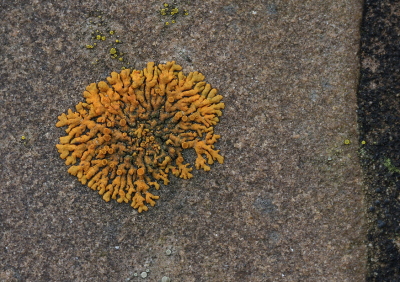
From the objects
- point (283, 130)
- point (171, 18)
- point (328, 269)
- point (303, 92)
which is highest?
point (171, 18)

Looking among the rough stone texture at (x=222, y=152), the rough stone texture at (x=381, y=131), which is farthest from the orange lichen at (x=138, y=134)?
the rough stone texture at (x=381, y=131)

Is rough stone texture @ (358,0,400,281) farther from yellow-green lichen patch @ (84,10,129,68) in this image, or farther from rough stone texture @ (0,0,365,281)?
yellow-green lichen patch @ (84,10,129,68)

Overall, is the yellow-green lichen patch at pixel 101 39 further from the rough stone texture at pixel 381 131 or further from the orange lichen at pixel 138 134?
the rough stone texture at pixel 381 131

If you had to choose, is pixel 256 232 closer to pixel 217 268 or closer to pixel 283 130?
pixel 217 268

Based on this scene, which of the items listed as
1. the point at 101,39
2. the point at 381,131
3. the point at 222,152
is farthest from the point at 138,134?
the point at 381,131

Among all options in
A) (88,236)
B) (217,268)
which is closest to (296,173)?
(217,268)

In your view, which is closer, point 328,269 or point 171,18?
point 328,269
